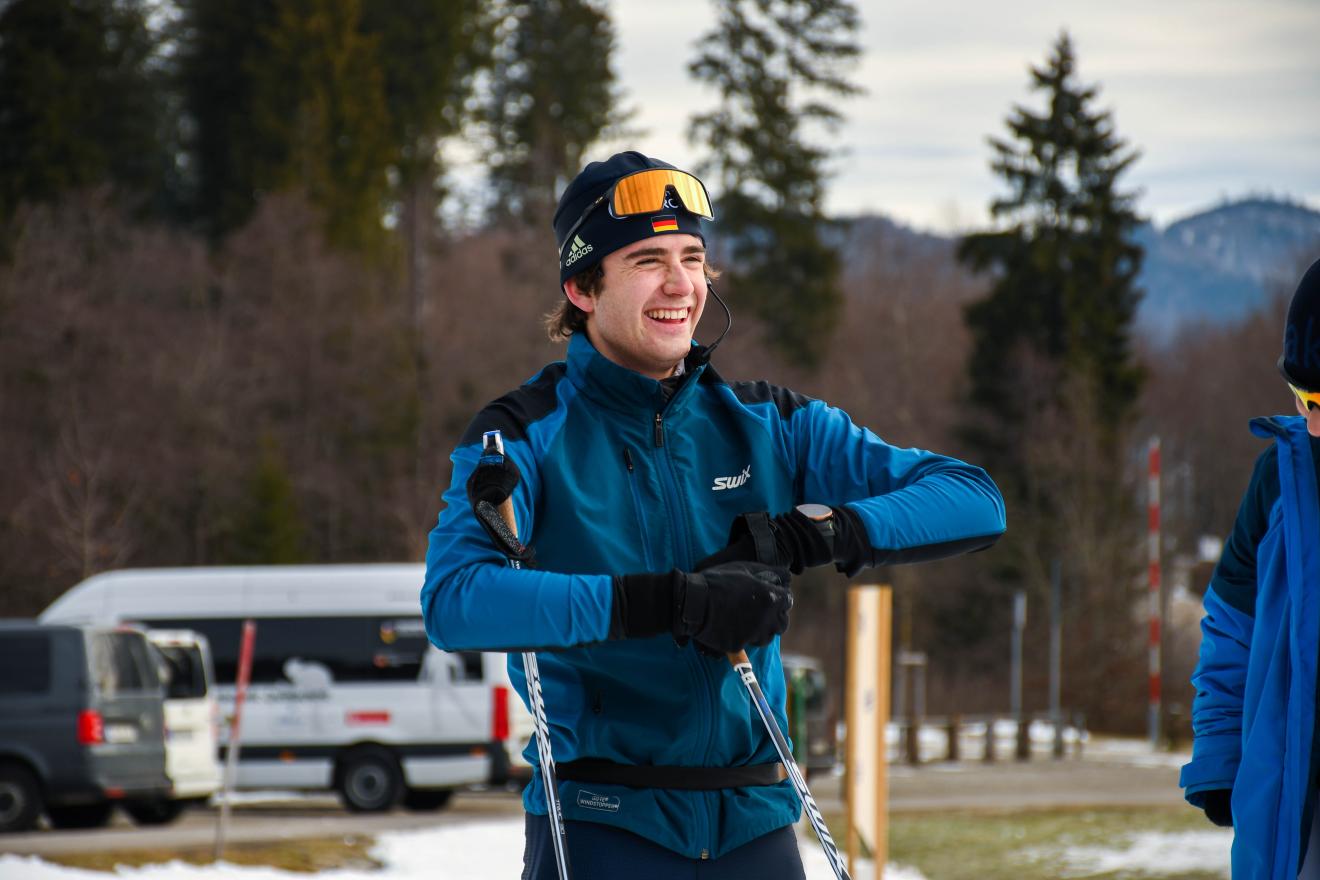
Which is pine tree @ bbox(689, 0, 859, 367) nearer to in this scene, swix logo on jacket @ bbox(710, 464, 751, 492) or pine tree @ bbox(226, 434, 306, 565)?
pine tree @ bbox(226, 434, 306, 565)

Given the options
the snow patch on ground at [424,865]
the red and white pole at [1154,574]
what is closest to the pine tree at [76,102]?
the red and white pole at [1154,574]

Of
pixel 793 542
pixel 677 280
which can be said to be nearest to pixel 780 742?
pixel 793 542

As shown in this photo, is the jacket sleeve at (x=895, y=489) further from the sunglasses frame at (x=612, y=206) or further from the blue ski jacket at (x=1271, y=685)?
the blue ski jacket at (x=1271, y=685)

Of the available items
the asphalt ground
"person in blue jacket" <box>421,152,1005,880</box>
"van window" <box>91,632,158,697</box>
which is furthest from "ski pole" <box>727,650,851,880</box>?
"van window" <box>91,632,158,697</box>

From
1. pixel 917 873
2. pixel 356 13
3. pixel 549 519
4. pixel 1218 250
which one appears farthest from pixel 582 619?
pixel 356 13

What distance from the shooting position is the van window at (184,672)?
17.4m

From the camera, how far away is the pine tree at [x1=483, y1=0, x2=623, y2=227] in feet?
163

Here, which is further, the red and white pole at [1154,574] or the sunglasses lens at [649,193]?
the red and white pole at [1154,574]

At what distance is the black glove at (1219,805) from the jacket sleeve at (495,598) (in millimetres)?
1409

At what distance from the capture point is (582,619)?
105 inches

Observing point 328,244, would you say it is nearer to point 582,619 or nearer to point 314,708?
point 314,708

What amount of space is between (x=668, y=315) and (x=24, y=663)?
14.2m

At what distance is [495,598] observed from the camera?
107 inches

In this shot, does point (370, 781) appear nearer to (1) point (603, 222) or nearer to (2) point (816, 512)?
(1) point (603, 222)
